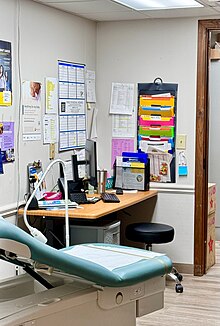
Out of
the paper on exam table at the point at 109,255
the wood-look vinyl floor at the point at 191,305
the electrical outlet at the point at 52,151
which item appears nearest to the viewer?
the paper on exam table at the point at 109,255

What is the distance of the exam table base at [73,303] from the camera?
2.11 m

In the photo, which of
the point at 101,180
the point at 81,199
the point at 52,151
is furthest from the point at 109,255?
the point at 101,180

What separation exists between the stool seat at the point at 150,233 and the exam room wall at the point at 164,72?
0.41 m

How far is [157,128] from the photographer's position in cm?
574

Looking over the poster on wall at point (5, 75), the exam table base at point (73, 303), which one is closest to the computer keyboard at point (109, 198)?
the poster on wall at point (5, 75)

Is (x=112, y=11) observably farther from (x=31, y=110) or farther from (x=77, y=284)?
(x=77, y=284)

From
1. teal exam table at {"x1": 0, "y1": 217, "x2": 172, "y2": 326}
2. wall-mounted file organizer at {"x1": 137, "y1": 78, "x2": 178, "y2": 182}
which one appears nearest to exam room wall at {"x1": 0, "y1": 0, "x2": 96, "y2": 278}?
wall-mounted file organizer at {"x1": 137, "y1": 78, "x2": 178, "y2": 182}

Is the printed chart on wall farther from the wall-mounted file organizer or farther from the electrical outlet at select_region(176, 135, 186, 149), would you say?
the electrical outlet at select_region(176, 135, 186, 149)

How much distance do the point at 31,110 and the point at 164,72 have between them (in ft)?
5.05

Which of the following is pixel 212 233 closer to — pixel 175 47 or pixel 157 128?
pixel 157 128

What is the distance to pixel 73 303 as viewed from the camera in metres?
2.23

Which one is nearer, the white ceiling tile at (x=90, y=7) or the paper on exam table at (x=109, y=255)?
the paper on exam table at (x=109, y=255)

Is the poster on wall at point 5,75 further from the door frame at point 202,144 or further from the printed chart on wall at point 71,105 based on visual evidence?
the door frame at point 202,144

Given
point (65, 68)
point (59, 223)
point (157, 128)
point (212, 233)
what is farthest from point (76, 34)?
point (212, 233)
